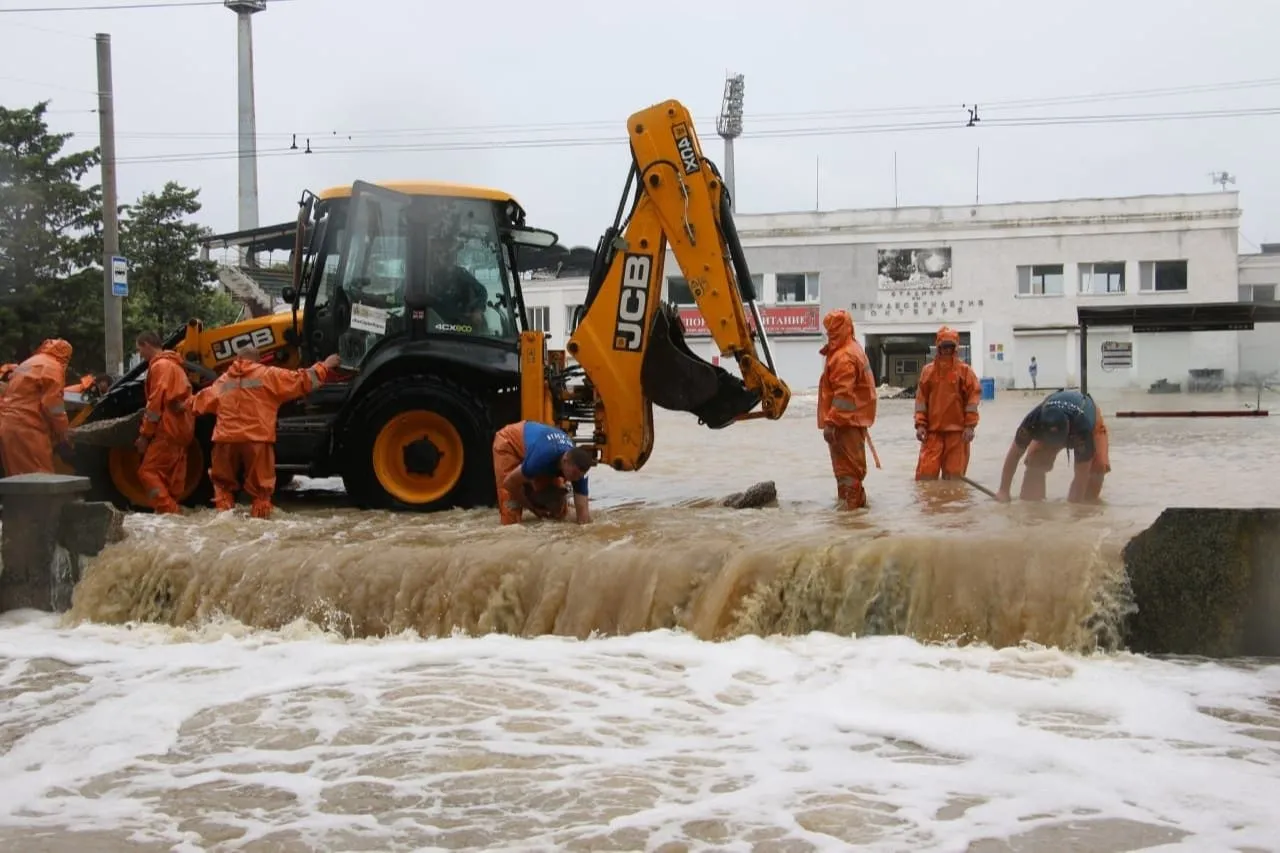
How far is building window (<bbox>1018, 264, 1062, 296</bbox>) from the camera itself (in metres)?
43.7

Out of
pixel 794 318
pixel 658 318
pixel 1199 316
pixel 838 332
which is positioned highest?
pixel 794 318

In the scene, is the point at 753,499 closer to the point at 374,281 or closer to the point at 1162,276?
the point at 374,281

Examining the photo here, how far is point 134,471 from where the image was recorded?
421 inches

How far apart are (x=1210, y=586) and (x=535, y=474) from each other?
4280mm

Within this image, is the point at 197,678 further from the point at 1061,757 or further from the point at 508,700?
the point at 1061,757

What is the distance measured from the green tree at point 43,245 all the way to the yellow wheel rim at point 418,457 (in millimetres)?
16719

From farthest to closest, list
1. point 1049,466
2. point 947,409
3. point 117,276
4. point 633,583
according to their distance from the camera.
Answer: point 117,276 < point 947,409 < point 1049,466 < point 633,583

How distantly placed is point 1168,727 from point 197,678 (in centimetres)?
476

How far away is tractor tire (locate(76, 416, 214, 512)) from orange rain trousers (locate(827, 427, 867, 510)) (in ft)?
17.1

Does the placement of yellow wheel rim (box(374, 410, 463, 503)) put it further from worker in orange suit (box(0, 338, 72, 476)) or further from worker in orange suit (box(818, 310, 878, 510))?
worker in orange suit (box(818, 310, 878, 510))

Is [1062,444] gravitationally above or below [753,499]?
above

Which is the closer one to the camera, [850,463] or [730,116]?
[850,463]

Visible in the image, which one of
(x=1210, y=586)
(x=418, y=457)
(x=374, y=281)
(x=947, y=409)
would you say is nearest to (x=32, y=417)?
(x=374, y=281)

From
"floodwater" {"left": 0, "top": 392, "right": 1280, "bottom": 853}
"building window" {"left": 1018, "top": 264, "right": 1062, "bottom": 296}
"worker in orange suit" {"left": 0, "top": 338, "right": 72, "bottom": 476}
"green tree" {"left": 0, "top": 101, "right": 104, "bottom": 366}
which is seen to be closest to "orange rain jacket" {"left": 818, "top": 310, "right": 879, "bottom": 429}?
"floodwater" {"left": 0, "top": 392, "right": 1280, "bottom": 853}
